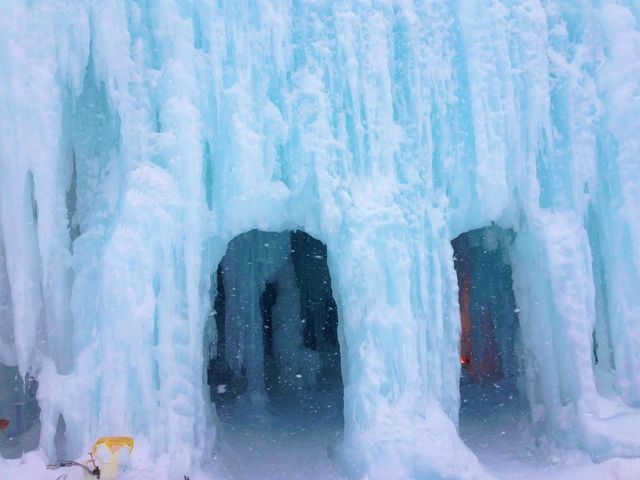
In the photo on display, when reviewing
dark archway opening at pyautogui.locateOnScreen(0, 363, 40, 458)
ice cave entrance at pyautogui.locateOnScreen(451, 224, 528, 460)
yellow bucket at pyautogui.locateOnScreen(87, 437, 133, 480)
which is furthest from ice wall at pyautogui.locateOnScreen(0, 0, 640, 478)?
dark archway opening at pyautogui.locateOnScreen(0, 363, 40, 458)

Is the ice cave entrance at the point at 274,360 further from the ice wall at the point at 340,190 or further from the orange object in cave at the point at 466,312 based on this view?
the orange object in cave at the point at 466,312

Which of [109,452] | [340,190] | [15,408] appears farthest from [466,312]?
[109,452]

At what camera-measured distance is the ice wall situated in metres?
6.21

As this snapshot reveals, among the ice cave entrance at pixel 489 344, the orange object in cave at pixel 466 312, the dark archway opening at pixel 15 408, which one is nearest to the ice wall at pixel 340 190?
the ice cave entrance at pixel 489 344

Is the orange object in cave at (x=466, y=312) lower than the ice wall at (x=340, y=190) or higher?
lower

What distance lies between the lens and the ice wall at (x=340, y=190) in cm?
621

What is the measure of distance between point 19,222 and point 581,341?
660cm

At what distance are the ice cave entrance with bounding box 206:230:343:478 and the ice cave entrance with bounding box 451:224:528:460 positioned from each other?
2.29 metres

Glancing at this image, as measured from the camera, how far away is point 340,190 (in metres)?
6.96

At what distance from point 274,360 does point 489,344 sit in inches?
202

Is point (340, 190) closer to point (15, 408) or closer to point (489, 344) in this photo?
point (15, 408)

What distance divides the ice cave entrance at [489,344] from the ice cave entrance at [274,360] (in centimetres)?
229

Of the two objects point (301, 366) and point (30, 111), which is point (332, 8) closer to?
point (30, 111)

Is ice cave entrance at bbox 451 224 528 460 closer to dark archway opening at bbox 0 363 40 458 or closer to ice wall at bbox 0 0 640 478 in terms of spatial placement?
ice wall at bbox 0 0 640 478
